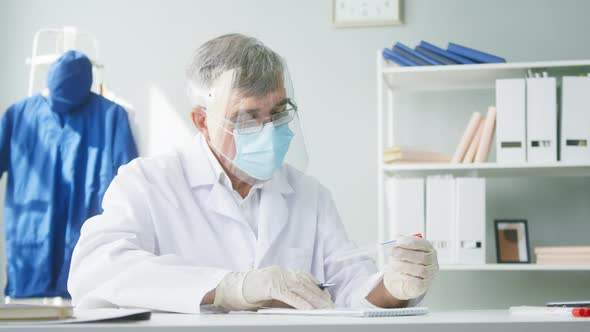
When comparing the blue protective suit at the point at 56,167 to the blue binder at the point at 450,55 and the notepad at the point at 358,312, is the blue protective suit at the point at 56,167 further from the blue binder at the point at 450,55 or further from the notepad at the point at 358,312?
the notepad at the point at 358,312

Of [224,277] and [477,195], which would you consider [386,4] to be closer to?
[477,195]

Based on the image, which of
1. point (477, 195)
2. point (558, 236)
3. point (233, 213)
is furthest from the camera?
point (558, 236)

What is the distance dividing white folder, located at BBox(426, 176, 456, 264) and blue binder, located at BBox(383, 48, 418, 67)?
1.47 feet

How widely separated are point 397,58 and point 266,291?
198 centimetres

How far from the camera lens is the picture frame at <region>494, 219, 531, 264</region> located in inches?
127

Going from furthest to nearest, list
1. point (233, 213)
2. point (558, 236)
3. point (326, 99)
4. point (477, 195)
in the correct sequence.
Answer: point (326, 99), point (558, 236), point (477, 195), point (233, 213)

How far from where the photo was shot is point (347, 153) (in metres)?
3.55

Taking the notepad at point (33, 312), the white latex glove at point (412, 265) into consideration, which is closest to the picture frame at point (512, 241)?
the white latex glove at point (412, 265)

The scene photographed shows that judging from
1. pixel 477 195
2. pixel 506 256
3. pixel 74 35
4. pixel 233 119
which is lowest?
pixel 506 256

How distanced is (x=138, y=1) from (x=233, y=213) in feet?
7.33

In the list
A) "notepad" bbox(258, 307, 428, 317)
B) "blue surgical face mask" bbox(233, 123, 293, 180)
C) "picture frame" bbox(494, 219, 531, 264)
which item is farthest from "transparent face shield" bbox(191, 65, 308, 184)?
"picture frame" bbox(494, 219, 531, 264)

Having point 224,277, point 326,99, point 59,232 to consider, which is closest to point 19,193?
point 59,232

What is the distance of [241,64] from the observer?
1751mm

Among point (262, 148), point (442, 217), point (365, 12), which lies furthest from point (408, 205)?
point (262, 148)
